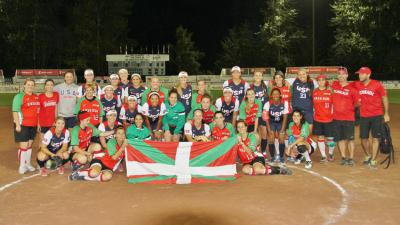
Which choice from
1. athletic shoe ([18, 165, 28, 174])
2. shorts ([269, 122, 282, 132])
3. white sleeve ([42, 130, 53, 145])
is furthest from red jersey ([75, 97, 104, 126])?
shorts ([269, 122, 282, 132])

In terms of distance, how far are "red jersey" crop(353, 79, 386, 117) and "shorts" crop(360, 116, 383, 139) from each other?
0.11 meters

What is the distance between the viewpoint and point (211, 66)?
237ft

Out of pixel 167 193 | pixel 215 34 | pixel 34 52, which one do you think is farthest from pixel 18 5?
pixel 167 193

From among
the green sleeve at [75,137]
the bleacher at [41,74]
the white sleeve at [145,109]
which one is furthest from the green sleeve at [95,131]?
the bleacher at [41,74]

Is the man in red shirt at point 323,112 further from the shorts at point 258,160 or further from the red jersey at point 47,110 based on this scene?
the red jersey at point 47,110

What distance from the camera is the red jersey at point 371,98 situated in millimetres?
9930

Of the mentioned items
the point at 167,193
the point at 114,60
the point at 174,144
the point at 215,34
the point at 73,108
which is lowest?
the point at 167,193

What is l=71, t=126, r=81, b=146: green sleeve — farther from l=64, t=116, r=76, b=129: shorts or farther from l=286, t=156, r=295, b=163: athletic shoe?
l=286, t=156, r=295, b=163: athletic shoe

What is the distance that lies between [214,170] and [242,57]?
49.4 metres

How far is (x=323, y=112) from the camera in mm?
10625

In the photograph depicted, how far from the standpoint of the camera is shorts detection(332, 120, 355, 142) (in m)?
10.2

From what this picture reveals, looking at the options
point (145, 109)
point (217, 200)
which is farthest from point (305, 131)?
point (145, 109)

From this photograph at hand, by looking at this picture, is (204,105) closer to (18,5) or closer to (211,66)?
(18,5)

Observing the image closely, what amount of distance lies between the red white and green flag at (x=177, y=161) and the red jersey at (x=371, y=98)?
3.44 m
